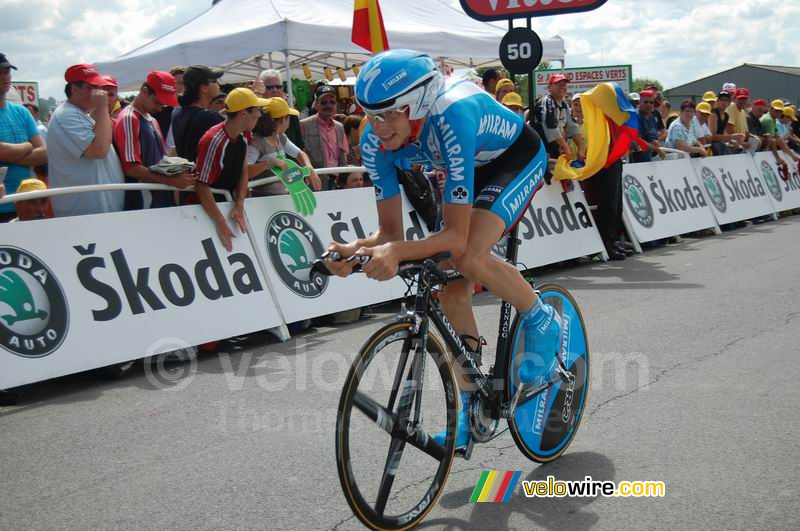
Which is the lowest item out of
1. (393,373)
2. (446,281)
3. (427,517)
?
(427,517)

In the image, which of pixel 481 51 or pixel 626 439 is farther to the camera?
pixel 481 51

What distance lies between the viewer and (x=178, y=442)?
194 inches

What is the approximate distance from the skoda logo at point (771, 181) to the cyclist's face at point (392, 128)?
15328mm

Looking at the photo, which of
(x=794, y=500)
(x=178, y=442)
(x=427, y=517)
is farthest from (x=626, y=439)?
(x=178, y=442)

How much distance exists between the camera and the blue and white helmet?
3.27 meters

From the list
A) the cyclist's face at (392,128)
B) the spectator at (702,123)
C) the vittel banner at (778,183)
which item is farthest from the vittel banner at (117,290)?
the vittel banner at (778,183)

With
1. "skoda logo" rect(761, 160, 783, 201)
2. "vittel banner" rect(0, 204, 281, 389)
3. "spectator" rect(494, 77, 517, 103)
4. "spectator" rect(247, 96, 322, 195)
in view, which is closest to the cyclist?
"vittel banner" rect(0, 204, 281, 389)

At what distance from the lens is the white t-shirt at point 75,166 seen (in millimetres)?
6996

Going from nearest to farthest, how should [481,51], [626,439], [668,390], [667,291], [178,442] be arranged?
1. [626,439]
2. [178,442]
3. [668,390]
4. [667,291]
5. [481,51]

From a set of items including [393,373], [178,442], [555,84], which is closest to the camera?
[393,373]

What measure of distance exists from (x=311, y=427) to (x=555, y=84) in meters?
7.59

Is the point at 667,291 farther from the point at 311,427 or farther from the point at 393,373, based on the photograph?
the point at 393,373

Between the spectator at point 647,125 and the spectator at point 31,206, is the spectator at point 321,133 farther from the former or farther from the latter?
the spectator at point 647,125

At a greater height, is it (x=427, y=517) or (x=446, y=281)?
(x=446, y=281)
